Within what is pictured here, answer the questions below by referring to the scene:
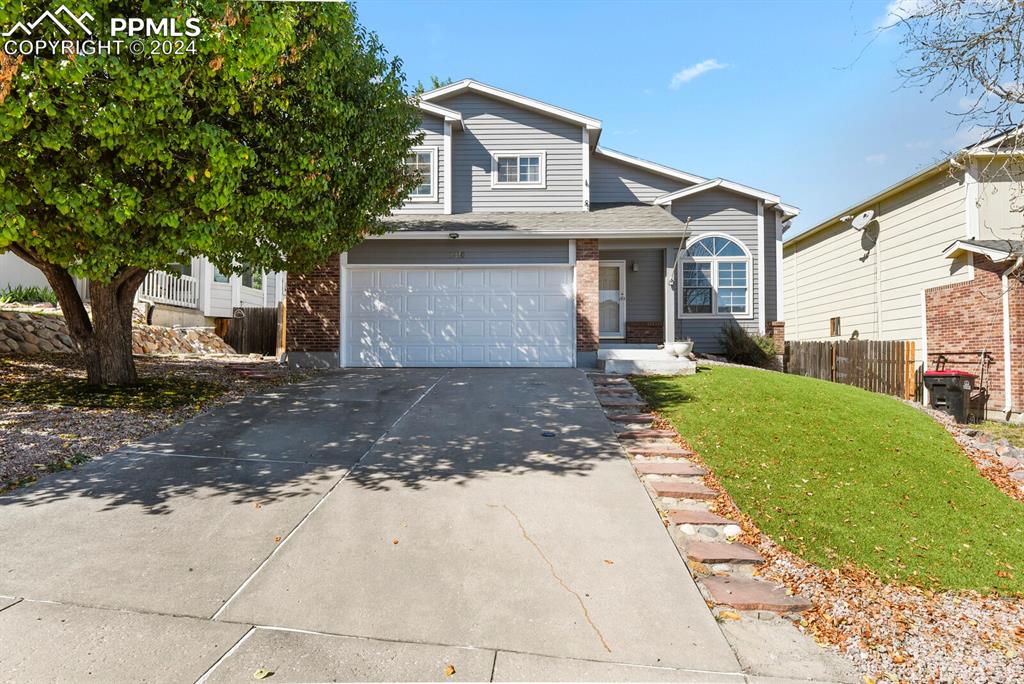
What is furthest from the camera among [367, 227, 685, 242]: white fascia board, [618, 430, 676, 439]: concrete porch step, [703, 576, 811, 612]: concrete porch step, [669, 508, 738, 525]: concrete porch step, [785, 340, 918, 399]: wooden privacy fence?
[367, 227, 685, 242]: white fascia board

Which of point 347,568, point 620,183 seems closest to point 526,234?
point 620,183

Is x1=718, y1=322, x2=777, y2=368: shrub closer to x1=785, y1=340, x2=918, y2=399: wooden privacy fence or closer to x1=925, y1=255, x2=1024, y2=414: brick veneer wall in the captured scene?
A: x1=785, y1=340, x2=918, y2=399: wooden privacy fence

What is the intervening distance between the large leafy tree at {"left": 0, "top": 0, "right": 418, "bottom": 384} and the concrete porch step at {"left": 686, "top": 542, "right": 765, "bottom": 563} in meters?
5.96

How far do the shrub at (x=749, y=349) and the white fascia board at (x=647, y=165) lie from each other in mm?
4523

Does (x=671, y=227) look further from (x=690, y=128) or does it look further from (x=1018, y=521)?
(x=1018, y=521)

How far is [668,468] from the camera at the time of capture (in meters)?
5.57

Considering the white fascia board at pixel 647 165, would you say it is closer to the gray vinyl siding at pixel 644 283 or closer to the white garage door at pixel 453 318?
the gray vinyl siding at pixel 644 283

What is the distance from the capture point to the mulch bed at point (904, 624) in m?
2.97

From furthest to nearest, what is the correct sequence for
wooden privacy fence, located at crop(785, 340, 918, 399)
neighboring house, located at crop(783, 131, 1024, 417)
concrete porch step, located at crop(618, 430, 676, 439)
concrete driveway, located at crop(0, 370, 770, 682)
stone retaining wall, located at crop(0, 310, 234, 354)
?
wooden privacy fence, located at crop(785, 340, 918, 399) → stone retaining wall, located at crop(0, 310, 234, 354) → neighboring house, located at crop(783, 131, 1024, 417) → concrete porch step, located at crop(618, 430, 676, 439) → concrete driveway, located at crop(0, 370, 770, 682)

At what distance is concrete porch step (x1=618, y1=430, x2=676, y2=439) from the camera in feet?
21.7

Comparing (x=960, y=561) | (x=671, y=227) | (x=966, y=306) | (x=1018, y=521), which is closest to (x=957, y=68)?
(x=1018, y=521)

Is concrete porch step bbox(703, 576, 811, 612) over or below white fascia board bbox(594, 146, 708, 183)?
below

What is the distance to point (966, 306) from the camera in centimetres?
1142

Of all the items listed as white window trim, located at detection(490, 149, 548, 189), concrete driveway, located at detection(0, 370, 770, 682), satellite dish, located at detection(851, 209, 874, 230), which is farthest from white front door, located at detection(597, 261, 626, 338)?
concrete driveway, located at detection(0, 370, 770, 682)
